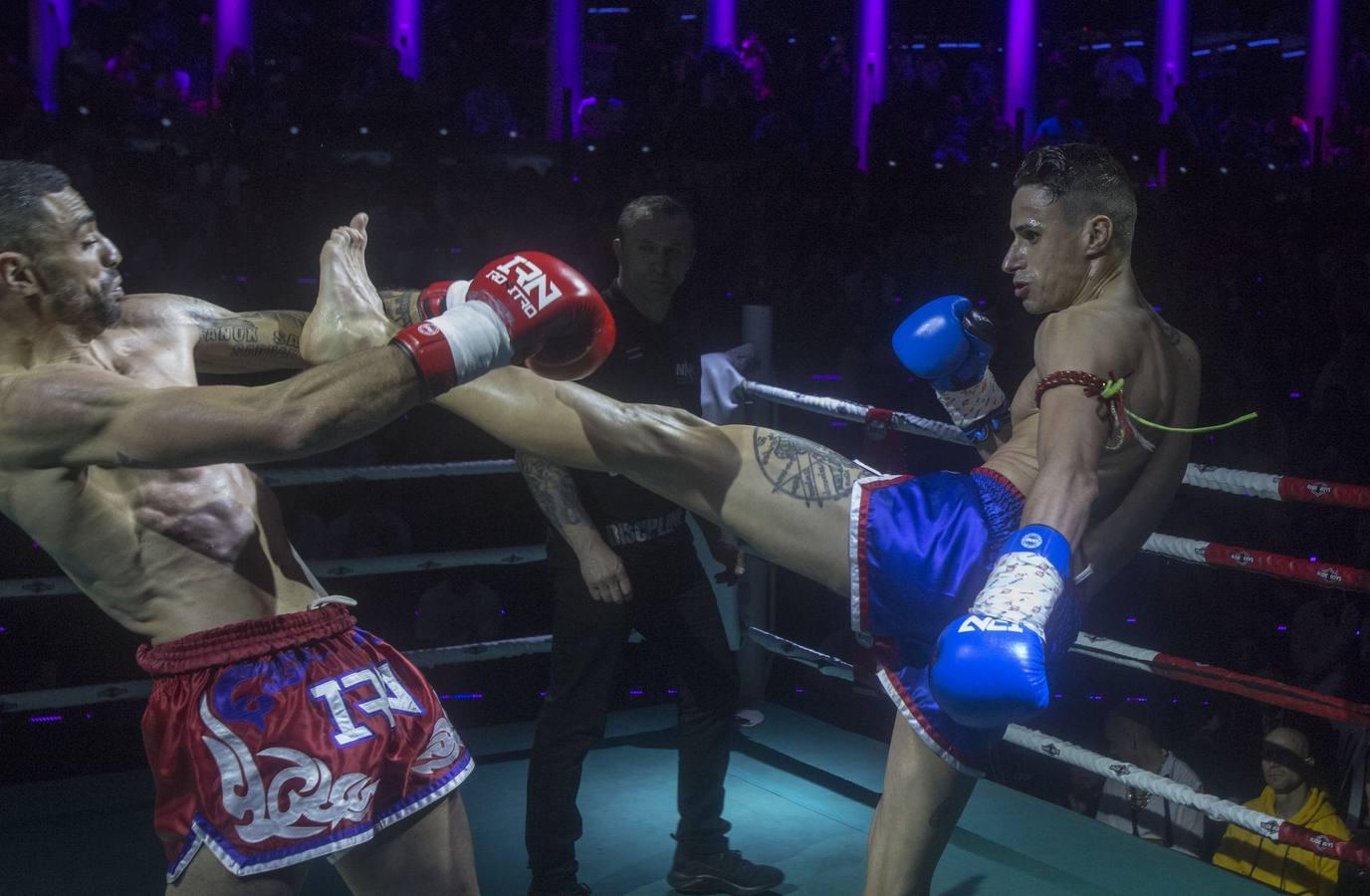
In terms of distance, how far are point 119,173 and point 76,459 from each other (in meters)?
5.20

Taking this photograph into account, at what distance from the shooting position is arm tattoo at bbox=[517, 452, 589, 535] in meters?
2.85

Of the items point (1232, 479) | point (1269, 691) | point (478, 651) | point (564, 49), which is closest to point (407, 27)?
point (564, 49)

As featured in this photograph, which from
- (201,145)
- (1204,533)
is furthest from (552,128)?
(1204,533)

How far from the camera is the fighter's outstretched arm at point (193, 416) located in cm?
161

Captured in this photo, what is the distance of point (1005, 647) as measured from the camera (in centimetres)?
168

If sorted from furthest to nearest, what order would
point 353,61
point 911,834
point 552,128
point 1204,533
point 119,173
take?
1. point 552,128
2. point 353,61
3. point 119,173
4. point 1204,533
5. point 911,834

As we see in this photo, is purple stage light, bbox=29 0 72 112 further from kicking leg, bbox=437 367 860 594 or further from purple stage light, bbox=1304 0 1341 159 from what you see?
purple stage light, bbox=1304 0 1341 159

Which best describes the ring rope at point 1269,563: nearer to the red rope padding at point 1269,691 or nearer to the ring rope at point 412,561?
the red rope padding at point 1269,691

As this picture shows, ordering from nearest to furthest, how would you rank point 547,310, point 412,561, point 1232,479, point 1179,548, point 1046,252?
point 547,310 → point 1046,252 → point 1232,479 → point 1179,548 → point 412,561

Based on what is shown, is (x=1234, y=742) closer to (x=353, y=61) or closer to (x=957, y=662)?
(x=957, y=662)

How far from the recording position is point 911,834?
2.07 metres

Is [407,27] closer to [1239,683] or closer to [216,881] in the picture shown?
[1239,683]

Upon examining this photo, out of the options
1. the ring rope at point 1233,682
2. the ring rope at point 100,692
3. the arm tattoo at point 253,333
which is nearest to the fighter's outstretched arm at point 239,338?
the arm tattoo at point 253,333

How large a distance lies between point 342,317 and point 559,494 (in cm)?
86
